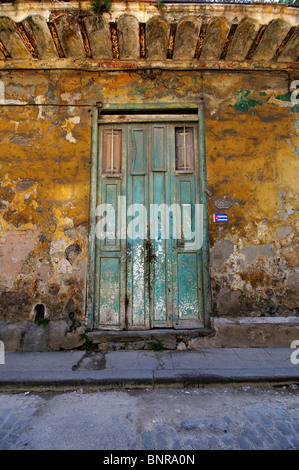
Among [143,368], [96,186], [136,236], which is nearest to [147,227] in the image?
[136,236]

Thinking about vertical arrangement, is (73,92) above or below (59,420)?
above

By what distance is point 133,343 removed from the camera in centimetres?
385

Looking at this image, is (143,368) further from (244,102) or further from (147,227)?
(244,102)

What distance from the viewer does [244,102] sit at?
4344mm

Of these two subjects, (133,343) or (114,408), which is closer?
(114,408)

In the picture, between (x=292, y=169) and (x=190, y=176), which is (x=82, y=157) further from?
(x=292, y=169)

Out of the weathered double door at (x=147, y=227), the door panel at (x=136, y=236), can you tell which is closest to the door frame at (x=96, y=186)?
the weathered double door at (x=147, y=227)

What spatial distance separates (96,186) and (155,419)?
3131 mm

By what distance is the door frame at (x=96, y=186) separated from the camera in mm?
4011

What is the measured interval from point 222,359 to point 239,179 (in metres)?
2.54

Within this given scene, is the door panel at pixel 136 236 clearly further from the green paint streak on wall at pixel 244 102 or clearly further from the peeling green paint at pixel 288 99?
the peeling green paint at pixel 288 99

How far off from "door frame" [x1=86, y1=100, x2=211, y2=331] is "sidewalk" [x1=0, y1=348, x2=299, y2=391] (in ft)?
1.90

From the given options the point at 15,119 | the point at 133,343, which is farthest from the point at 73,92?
the point at 133,343
